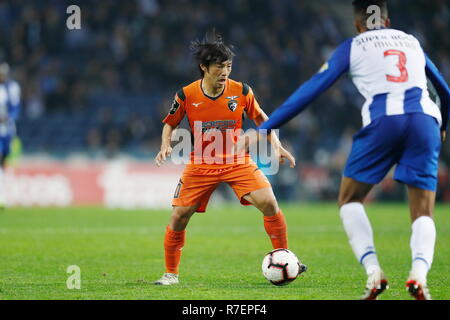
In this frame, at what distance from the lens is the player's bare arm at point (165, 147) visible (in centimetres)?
696

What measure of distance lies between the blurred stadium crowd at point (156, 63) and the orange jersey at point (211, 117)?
13483mm

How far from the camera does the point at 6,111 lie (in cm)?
1597

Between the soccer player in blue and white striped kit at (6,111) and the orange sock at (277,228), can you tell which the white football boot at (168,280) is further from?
the soccer player in blue and white striped kit at (6,111)

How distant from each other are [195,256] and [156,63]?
15366mm

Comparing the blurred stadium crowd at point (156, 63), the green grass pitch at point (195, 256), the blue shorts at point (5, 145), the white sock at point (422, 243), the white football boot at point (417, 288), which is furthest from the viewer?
the blurred stadium crowd at point (156, 63)

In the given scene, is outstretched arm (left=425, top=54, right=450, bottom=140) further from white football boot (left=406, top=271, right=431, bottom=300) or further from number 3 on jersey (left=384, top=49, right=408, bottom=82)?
white football boot (left=406, top=271, right=431, bottom=300)

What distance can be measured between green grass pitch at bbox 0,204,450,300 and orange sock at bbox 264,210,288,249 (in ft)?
1.27

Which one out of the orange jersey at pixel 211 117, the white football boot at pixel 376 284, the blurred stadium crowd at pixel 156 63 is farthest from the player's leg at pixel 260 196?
the blurred stadium crowd at pixel 156 63

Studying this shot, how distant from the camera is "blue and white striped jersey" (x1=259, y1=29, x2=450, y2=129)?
546 centimetres

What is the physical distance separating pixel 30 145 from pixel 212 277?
15142mm

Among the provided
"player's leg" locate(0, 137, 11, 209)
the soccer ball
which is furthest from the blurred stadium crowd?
the soccer ball
